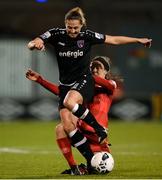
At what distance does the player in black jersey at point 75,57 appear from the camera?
10.9 meters

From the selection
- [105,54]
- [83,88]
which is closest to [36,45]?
[83,88]

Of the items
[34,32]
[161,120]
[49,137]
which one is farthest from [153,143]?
[34,32]

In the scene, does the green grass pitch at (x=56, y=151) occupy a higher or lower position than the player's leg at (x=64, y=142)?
lower

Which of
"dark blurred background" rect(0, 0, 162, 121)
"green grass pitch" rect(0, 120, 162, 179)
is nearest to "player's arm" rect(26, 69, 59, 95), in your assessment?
"green grass pitch" rect(0, 120, 162, 179)

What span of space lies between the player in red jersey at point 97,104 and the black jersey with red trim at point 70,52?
1.00 feet

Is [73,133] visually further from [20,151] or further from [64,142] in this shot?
[20,151]

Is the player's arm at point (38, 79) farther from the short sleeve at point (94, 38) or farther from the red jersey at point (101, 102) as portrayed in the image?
the short sleeve at point (94, 38)

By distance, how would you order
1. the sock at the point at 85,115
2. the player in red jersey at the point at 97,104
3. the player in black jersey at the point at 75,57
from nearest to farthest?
the sock at the point at 85,115 → the player in black jersey at the point at 75,57 → the player in red jersey at the point at 97,104

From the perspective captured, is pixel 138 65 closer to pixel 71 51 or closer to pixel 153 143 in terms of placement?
pixel 153 143

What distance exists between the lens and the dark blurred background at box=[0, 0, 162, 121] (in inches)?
991

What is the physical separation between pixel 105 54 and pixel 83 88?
16.3m

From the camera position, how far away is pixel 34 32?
29.9 m

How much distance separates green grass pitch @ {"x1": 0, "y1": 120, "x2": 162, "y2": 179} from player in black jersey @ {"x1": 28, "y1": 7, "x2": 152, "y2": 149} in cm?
81

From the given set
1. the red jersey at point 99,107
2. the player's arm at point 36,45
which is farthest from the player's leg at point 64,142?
the player's arm at point 36,45
